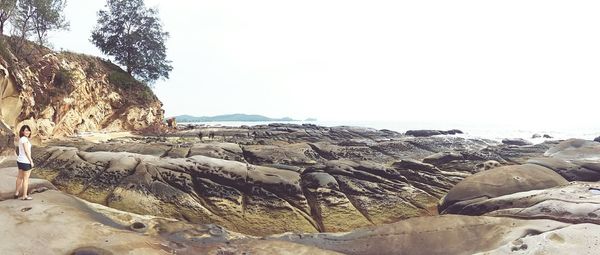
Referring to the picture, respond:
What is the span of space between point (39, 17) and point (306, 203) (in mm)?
28007

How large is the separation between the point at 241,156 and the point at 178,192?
5109 millimetres

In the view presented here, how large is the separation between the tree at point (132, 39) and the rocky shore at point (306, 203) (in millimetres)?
25726

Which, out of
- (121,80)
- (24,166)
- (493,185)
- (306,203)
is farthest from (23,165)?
(121,80)

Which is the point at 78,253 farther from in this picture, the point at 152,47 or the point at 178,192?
the point at 152,47

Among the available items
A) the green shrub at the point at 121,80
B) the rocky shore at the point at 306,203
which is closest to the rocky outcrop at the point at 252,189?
the rocky shore at the point at 306,203

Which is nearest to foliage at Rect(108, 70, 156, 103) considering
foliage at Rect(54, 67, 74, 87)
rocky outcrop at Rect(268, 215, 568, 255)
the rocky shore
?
foliage at Rect(54, 67, 74, 87)

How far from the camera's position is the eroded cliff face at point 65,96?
1667 centimetres

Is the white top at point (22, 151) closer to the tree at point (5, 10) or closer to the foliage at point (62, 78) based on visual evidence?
the foliage at point (62, 78)

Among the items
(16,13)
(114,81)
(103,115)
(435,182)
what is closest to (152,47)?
(114,81)

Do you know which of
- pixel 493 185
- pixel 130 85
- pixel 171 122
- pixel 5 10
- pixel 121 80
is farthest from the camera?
pixel 171 122

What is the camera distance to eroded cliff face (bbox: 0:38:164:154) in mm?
16672

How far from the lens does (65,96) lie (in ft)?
74.2

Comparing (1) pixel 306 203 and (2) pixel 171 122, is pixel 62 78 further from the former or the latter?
(1) pixel 306 203

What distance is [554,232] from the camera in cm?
573
